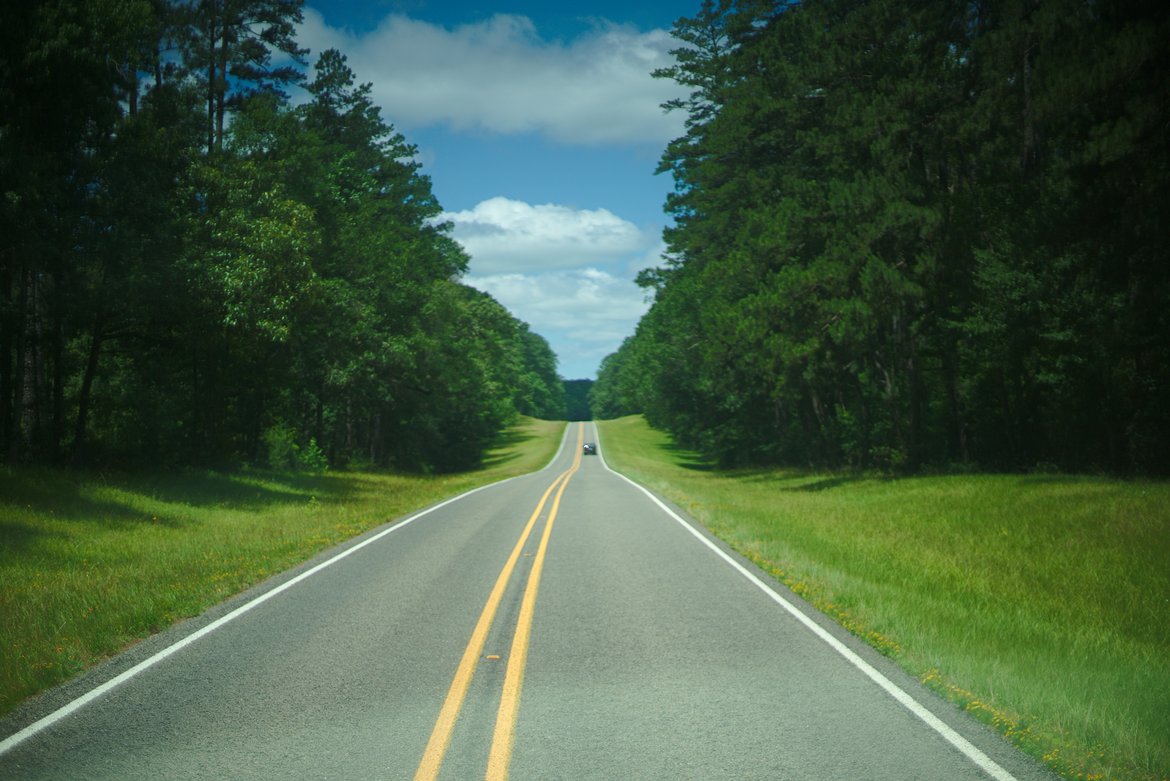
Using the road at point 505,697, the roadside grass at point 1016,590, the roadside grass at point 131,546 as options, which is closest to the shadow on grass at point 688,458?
the roadside grass at point 131,546

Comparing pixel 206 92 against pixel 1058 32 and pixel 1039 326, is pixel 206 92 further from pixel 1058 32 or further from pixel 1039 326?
pixel 1039 326

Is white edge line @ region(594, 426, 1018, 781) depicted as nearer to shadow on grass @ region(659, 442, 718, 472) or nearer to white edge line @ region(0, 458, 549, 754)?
white edge line @ region(0, 458, 549, 754)

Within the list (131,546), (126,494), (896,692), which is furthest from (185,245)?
(896,692)

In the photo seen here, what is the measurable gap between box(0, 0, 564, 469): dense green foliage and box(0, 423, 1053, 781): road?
14.3 m

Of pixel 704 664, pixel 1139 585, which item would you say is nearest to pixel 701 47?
pixel 1139 585

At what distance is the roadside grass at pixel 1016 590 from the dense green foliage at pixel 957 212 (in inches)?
216

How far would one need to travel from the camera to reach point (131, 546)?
47.5 ft

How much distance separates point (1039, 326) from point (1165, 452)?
16.9 ft

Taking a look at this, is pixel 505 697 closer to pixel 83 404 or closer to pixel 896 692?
pixel 896 692

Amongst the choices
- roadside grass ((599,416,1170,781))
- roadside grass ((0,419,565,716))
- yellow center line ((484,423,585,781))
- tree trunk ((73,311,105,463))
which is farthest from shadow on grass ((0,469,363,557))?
roadside grass ((599,416,1170,781))

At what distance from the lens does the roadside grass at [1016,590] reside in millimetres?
5859

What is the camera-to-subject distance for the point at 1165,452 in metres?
23.2

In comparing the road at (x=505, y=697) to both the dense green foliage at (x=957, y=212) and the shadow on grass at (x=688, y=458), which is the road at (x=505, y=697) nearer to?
the dense green foliage at (x=957, y=212)

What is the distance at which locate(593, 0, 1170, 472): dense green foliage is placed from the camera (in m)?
18.5
